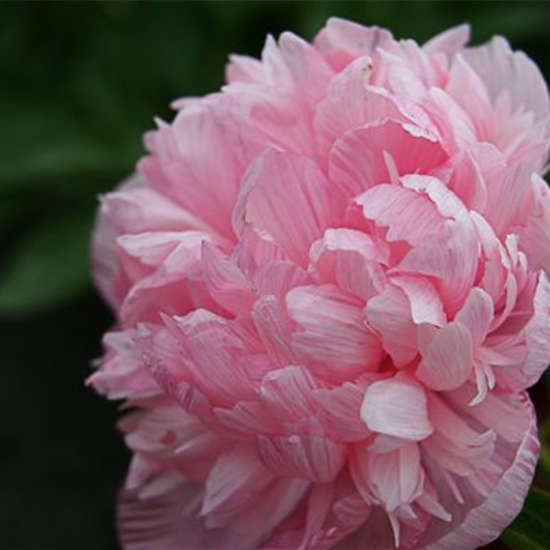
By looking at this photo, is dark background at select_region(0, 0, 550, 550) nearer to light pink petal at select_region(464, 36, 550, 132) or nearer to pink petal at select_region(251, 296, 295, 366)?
light pink petal at select_region(464, 36, 550, 132)

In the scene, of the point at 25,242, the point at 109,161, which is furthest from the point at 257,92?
Result: the point at 25,242

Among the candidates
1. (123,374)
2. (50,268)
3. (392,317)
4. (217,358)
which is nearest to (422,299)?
(392,317)

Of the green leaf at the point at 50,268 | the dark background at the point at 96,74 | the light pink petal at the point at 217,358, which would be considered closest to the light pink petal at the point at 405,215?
the light pink petal at the point at 217,358

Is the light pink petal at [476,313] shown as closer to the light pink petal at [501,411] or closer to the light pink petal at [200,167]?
the light pink petal at [501,411]

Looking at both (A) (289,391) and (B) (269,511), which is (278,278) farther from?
(B) (269,511)

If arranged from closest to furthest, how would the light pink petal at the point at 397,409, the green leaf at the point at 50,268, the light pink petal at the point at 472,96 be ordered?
the light pink petal at the point at 397,409 → the light pink petal at the point at 472,96 → the green leaf at the point at 50,268

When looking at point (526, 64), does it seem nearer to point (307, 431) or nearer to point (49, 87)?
point (307, 431)
